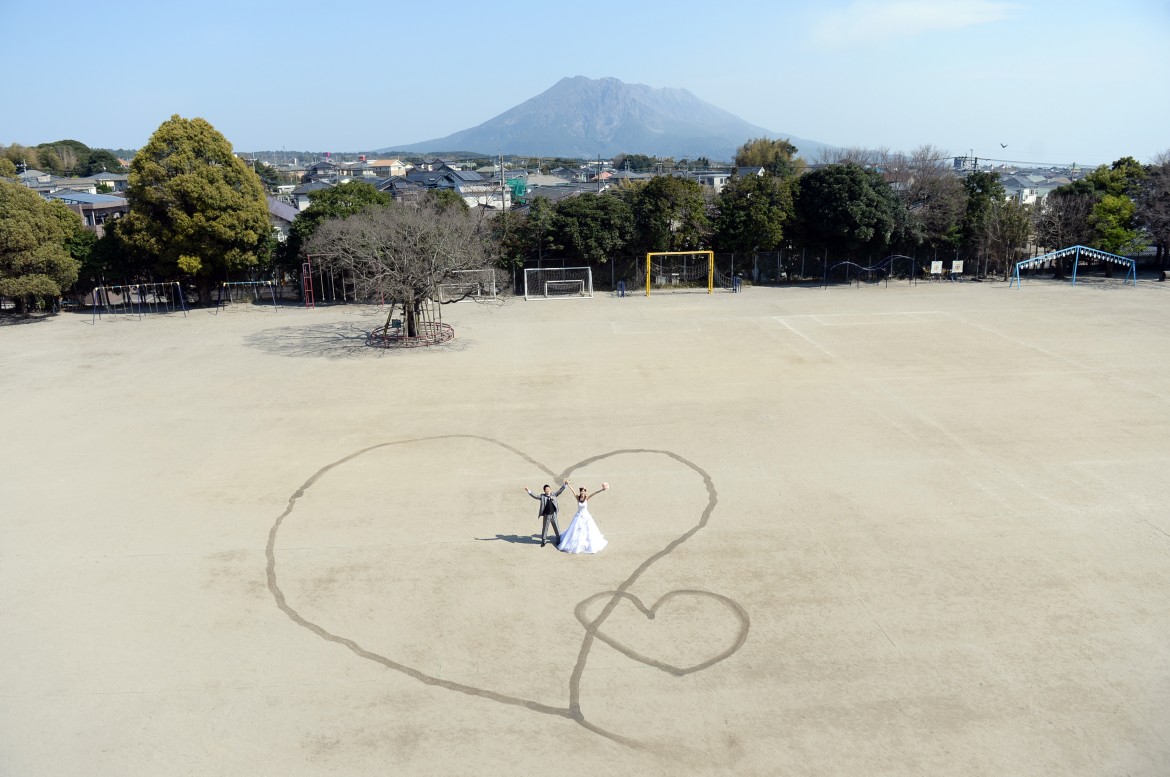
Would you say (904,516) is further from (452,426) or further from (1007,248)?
(1007,248)

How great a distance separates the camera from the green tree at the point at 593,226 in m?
33.2

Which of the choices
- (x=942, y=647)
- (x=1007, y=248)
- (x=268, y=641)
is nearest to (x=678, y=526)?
(x=942, y=647)

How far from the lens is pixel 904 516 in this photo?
41.1ft

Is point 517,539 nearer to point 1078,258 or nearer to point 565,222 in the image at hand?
point 565,222

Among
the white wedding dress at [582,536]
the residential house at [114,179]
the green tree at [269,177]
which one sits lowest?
the white wedding dress at [582,536]

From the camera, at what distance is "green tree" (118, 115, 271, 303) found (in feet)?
95.5

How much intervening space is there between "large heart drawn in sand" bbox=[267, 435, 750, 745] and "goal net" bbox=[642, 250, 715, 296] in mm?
21458

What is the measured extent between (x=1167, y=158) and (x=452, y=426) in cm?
3768

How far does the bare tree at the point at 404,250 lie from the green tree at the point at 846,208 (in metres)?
15.3

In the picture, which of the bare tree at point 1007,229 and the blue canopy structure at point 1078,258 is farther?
the bare tree at point 1007,229

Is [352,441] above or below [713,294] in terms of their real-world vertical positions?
below

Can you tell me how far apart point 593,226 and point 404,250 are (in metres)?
11.3

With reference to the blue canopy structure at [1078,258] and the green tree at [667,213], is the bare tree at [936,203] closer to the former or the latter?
the blue canopy structure at [1078,258]

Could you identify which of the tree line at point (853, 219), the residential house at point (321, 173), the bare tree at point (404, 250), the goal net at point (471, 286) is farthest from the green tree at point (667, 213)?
the residential house at point (321, 173)
